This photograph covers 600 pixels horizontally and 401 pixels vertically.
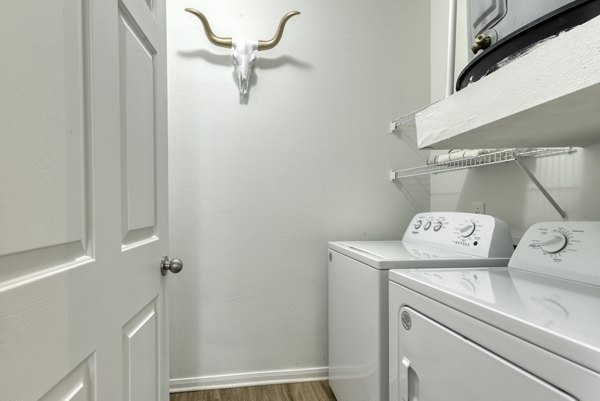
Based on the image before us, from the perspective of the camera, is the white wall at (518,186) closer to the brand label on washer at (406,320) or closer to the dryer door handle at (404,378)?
Result: the brand label on washer at (406,320)

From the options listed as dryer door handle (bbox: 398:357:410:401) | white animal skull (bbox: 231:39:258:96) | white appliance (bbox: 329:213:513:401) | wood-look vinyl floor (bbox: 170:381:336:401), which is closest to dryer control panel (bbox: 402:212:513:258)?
white appliance (bbox: 329:213:513:401)

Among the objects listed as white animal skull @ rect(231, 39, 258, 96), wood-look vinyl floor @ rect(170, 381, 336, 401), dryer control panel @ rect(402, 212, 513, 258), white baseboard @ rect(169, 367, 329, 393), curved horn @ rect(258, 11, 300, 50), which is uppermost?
curved horn @ rect(258, 11, 300, 50)

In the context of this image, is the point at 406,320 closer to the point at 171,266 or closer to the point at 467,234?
the point at 467,234

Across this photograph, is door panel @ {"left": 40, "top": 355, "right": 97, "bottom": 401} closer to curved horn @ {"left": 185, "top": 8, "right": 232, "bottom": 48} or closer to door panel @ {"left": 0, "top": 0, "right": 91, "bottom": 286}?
door panel @ {"left": 0, "top": 0, "right": 91, "bottom": 286}

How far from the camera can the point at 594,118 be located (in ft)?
2.05

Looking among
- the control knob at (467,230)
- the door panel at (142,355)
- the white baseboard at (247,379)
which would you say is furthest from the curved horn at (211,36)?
the white baseboard at (247,379)

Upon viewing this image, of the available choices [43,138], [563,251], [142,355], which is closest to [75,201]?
[43,138]

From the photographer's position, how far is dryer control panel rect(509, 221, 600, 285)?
0.75 m

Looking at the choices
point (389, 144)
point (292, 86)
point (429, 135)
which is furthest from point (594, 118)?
point (292, 86)

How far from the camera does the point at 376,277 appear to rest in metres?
1.03

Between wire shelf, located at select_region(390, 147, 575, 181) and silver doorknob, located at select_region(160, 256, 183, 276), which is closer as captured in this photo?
silver doorknob, located at select_region(160, 256, 183, 276)

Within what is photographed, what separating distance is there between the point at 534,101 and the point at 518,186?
1.08 m

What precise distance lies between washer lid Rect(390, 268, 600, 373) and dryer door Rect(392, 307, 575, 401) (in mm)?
61

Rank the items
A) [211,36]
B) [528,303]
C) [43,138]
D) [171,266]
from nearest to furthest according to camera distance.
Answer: [43,138]
[528,303]
[171,266]
[211,36]
